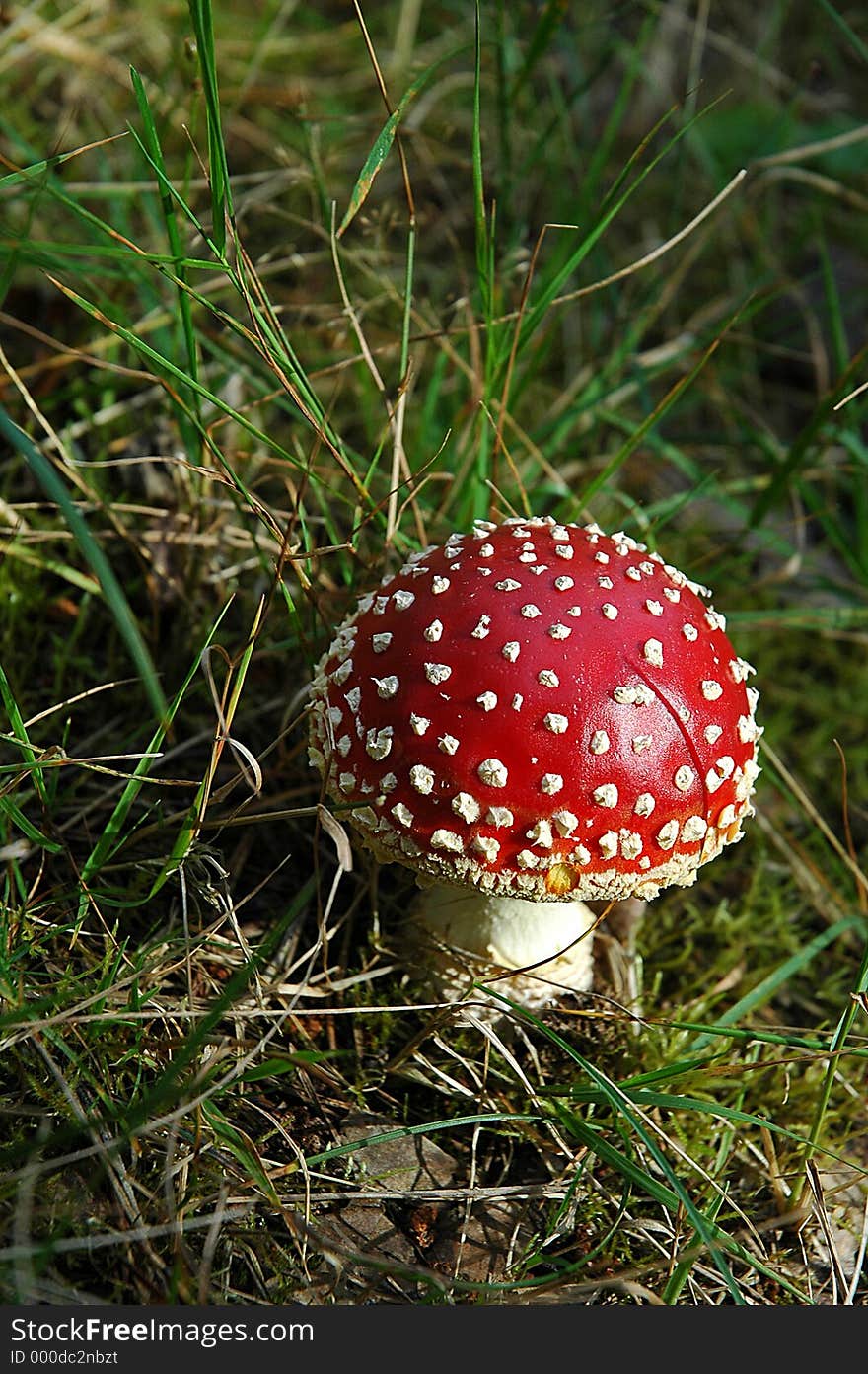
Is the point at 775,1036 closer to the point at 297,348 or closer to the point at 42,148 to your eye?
the point at 297,348

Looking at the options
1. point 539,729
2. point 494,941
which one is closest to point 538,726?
point 539,729

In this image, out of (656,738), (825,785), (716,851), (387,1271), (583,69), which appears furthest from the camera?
(583,69)

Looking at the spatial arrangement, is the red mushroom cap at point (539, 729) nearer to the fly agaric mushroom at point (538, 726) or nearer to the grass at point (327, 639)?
the fly agaric mushroom at point (538, 726)

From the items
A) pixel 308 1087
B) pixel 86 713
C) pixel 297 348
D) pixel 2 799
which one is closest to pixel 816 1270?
pixel 308 1087

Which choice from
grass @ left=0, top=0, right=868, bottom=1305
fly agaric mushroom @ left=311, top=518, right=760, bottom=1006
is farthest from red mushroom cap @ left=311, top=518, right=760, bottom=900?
grass @ left=0, top=0, right=868, bottom=1305

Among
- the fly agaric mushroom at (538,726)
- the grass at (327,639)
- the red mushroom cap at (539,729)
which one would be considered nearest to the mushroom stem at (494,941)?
the grass at (327,639)
